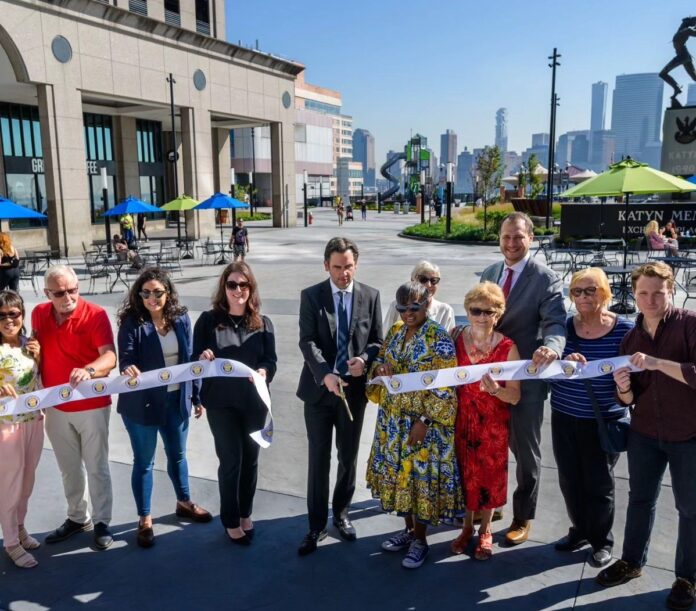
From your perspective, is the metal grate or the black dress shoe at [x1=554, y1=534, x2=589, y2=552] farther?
the metal grate

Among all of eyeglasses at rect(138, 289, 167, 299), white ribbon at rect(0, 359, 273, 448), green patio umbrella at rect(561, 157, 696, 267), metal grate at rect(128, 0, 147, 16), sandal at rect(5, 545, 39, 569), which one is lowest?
sandal at rect(5, 545, 39, 569)

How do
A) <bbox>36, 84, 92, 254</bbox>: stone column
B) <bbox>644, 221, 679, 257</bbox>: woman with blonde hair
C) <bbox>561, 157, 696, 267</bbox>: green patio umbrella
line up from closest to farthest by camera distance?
<bbox>561, 157, 696, 267</bbox>: green patio umbrella < <bbox>644, 221, 679, 257</bbox>: woman with blonde hair < <bbox>36, 84, 92, 254</bbox>: stone column

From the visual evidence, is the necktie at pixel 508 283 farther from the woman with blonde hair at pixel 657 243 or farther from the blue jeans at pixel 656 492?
the woman with blonde hair at pixel 657 243

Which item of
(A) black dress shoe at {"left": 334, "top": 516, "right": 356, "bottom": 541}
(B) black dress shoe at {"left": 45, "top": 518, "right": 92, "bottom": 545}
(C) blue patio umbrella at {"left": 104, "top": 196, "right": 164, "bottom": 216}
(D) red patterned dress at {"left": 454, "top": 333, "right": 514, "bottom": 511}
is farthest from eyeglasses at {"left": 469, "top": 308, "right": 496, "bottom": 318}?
(C) blue patio umbrella at {"left": 104, "top": 196, "right": 164, "bottom": 216}

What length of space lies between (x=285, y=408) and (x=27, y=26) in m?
22.2

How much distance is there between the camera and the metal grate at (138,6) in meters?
28.7

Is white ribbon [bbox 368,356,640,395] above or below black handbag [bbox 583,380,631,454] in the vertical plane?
above

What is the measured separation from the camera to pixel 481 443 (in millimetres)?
4133

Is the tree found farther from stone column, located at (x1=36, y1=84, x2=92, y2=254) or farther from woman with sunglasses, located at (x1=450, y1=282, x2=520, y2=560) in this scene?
woman with sunglasses, located at (x1=450, y1=282, x2=520, y2=560)

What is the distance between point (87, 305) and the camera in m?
4.48

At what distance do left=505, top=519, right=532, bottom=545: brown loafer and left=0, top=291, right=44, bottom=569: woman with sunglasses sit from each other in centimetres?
328

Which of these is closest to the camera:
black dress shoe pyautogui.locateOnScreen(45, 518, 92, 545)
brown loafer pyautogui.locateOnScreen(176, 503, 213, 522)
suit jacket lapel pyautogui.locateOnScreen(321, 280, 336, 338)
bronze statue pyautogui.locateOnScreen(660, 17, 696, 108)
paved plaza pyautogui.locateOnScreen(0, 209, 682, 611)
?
paved plaza pyautogui.locateOnScreen(0, 209, 682, 611)

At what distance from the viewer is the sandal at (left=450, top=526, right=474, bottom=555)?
4305mm

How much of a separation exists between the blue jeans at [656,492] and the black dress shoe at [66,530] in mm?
3817
